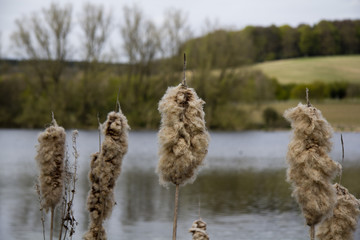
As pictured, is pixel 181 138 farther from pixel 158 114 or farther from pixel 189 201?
pixel 158 114

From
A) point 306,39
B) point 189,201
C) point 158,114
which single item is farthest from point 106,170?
point 306,39

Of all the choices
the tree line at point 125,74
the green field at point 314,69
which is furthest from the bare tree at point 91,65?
the green field at point 314,69

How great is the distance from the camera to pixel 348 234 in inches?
243

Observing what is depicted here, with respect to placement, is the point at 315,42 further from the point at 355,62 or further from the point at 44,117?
the point at 44,117

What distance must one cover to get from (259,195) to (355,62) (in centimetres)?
8429

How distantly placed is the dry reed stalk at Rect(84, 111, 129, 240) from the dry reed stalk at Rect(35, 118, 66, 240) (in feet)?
1.25

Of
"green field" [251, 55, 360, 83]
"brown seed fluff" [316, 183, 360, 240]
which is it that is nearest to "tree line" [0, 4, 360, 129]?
"green field" [251, 55, 360, 83]

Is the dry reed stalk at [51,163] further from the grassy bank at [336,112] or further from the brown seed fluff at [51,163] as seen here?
the grassy bank at [336,112]

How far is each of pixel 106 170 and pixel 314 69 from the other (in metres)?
93.3

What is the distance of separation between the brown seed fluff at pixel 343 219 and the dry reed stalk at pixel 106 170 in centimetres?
251

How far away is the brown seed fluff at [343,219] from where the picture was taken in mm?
6047

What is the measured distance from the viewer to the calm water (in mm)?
12531

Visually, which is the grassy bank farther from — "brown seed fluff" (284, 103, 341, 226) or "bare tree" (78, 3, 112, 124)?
"brown seed fluff" (284, 103, 341, 226)

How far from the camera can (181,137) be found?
5.26 meters
